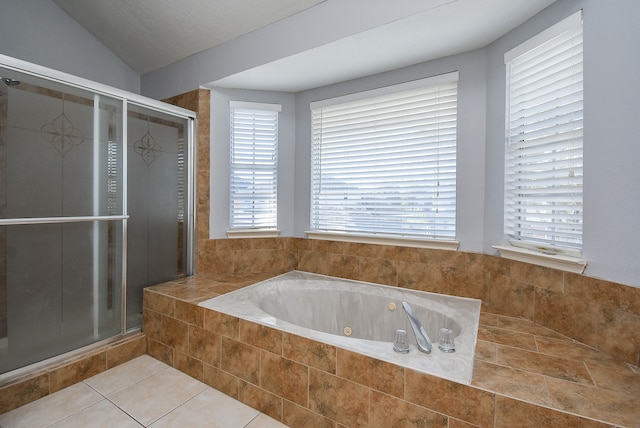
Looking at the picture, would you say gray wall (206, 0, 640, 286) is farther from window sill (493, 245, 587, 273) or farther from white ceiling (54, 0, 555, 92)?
white ceiling (54, 0, 555, 92)

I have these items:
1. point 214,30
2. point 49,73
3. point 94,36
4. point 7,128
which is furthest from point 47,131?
point 94,36

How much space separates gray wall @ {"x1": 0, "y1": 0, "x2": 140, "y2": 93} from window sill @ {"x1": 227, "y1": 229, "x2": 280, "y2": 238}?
1849 mm

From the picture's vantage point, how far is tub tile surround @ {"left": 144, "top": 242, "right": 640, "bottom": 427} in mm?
1075

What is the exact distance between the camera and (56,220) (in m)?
1.75

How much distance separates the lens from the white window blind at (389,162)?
86.7 inches

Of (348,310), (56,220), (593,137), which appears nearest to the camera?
(593,137)

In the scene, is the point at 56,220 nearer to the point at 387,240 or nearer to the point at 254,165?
the point at 254,165

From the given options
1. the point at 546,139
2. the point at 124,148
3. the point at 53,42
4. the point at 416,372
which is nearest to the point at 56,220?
the point at 124,148

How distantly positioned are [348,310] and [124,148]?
2.05m

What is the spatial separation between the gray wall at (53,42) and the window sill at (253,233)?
1849 millimetres

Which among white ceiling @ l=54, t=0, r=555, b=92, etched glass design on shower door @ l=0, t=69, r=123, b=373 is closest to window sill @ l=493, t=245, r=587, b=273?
white ceiling @ l=54, t=0, r=555, b=92

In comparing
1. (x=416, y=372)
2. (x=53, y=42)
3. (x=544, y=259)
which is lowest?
(x=416, y=372)

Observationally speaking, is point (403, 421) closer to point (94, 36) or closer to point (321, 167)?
point (321, 167)

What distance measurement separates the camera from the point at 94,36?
8.77 feet
